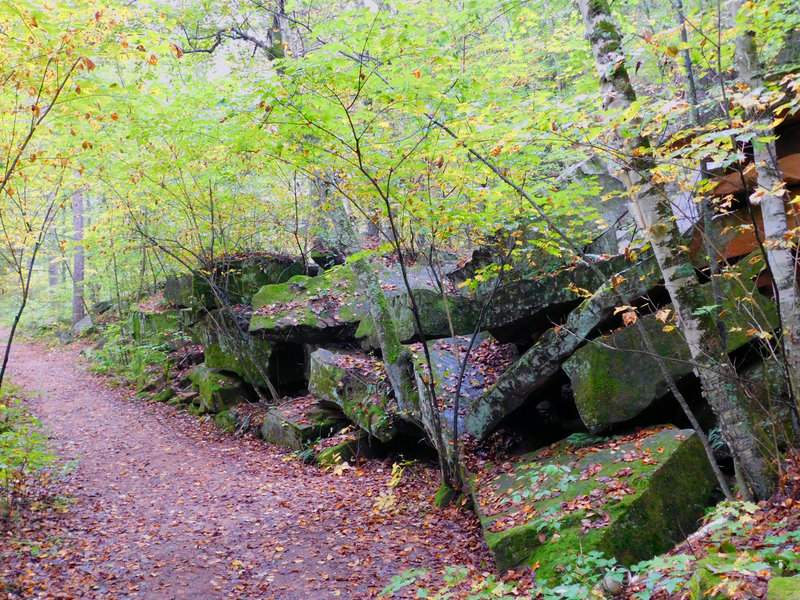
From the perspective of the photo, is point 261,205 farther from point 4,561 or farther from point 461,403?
point 4,561

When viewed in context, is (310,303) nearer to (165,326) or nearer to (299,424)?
(299,424)

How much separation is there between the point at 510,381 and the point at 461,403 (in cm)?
108

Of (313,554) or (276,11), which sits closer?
(313,554)

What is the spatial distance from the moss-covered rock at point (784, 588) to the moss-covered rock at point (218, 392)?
34.9 feet

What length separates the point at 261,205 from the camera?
1205 cm

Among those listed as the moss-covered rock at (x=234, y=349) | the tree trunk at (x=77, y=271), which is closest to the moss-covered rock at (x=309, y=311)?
the moss-covered rock at (x=234, y=349)

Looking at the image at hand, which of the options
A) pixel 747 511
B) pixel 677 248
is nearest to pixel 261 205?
pixel 677 248

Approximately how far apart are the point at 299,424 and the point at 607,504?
6265 millimetres

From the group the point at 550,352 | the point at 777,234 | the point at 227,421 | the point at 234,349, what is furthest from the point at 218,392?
the point at 777,234

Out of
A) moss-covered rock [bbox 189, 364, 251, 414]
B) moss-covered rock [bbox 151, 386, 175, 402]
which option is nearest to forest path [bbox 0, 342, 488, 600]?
moss-covered rock [bbox 189, 364, 251, 414]

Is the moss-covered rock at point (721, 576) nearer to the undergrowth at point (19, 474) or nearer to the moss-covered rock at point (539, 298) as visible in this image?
the moss-covered rock at point (539, 298)

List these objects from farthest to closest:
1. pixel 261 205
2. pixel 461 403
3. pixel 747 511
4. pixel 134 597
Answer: pixel 261 205, pixel 461 403, pixel 134 597, pixel 747 511

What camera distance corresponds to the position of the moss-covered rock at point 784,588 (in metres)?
2.40

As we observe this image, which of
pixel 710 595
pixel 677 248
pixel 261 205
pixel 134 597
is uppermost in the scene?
pixel 261 205
